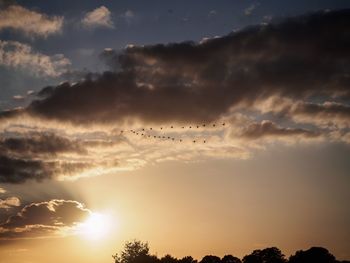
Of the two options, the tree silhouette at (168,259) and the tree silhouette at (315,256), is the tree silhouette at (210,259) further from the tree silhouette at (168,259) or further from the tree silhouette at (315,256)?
the tree silhouette at (315,256)

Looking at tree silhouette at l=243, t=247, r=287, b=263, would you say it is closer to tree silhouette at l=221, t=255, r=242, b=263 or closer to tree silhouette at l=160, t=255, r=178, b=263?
tree silhouette at l=221, t=255, r=242, b=263

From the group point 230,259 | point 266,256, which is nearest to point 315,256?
point 266,256

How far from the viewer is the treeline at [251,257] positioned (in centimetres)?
11625

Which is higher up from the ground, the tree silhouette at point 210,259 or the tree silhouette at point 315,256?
the tree silhouette at point 210,259

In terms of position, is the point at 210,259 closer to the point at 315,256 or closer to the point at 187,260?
the point at 187,260

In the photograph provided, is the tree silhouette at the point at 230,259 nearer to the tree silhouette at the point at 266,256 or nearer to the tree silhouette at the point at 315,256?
the tree silhouette at the point at 266,256

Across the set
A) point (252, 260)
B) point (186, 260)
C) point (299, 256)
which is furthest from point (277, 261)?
point (186, 260)

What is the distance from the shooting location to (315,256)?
380 feet

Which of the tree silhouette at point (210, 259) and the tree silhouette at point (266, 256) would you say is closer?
the tree silhouette at point (266, 256)

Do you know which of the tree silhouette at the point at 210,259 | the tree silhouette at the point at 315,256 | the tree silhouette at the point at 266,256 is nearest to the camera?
the tree silhouette at the point at 315,256

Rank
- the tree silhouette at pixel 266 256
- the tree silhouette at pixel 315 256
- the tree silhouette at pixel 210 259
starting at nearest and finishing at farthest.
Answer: the tree silhouette at pixel 315 256, the tree silhouette at pixel 266 256, the tree silhouette at pixel 210 259

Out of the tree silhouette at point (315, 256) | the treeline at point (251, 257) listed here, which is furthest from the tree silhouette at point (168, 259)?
the tree silhouette at point (315, 256)

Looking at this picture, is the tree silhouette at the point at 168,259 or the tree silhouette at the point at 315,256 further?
the tree silhouette at the point at 168,259

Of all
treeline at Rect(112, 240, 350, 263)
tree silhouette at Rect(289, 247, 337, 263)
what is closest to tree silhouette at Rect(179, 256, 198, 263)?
treeline at Rect(112, 240, 350, 263)
